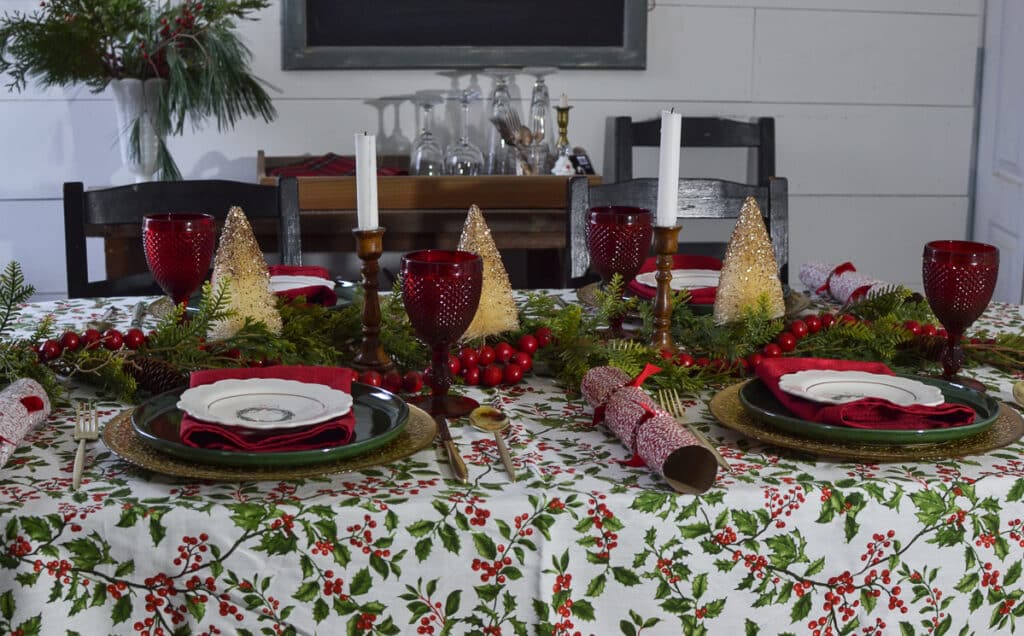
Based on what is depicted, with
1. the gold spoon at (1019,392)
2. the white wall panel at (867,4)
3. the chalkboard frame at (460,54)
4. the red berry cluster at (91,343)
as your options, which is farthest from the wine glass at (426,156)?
the gold spoon at (1019,392)

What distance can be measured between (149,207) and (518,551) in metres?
1.18

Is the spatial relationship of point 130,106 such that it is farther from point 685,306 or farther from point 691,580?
point 691,580

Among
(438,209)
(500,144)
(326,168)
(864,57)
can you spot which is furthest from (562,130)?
(864,57)

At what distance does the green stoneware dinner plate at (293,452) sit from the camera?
84cm

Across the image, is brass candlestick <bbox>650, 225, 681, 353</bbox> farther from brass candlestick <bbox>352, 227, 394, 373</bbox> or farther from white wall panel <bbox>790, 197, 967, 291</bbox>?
white wall panel <bbox>790, 197, 967, 291</bbox>

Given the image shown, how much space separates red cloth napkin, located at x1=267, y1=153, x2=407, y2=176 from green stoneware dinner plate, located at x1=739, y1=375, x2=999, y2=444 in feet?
5.60

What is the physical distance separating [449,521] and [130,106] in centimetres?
198

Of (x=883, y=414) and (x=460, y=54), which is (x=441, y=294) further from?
(x=460, y=54)

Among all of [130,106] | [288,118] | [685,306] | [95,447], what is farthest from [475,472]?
[288,118]

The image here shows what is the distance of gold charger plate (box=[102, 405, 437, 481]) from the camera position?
0.83m

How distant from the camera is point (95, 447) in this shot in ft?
3.04

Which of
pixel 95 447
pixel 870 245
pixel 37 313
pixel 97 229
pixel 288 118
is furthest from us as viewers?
pixel 870 245

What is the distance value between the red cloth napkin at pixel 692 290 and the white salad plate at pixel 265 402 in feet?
1.54

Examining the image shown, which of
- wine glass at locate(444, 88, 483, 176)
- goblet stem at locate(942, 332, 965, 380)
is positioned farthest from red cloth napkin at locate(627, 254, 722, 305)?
wine glass at locate(444, 88, 483, 176)
